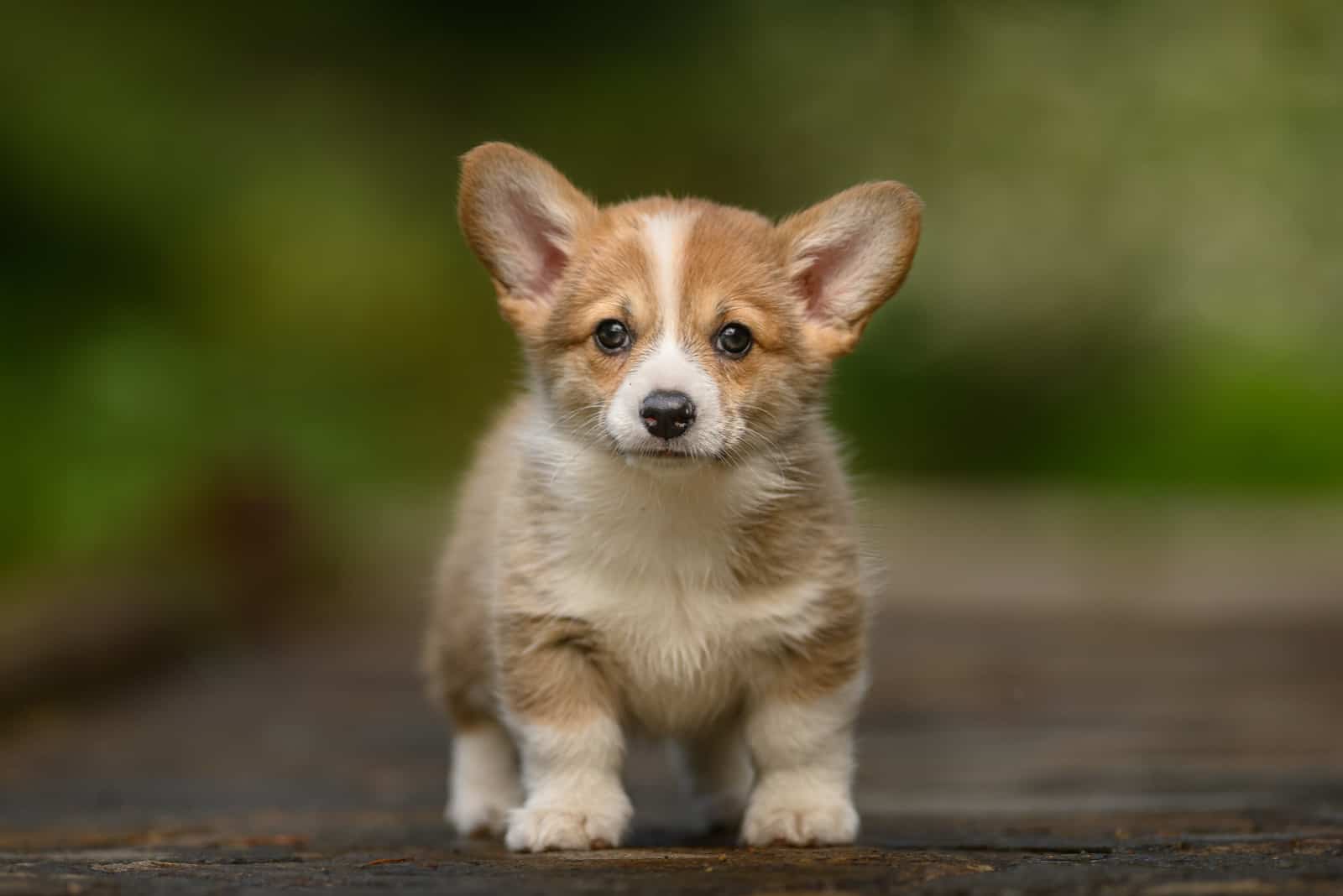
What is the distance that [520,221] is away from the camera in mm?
3748

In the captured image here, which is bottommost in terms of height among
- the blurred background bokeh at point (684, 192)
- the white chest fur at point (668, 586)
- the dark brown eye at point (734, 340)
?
the white chest fur at point (668, 586)

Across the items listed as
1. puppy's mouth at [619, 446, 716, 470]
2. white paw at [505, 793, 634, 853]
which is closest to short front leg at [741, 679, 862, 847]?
white paw at [505, 793, 634, 853]

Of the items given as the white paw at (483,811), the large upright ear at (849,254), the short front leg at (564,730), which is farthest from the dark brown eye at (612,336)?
the white paw at (483,811)

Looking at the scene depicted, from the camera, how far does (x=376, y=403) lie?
38.0ft

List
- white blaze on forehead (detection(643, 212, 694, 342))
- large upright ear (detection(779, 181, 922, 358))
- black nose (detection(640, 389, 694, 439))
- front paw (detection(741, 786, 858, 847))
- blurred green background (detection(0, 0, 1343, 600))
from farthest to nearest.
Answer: blurred green background (detection(0, 0, 1343, 600)), large upright ear (detection(779, 181, 922, 358)), white blaze on forehead (detection(643, 212, 694, 342)), front paw (detection(741, 786, 858, 847)), black nose (detection(640, 389, 694, 439))

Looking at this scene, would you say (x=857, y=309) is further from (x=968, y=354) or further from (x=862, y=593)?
(x=968, y=354)

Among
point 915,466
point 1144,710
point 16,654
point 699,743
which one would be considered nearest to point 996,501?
point 915,466

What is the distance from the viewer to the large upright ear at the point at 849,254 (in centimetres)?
359

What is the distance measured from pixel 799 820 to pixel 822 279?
1.10 m

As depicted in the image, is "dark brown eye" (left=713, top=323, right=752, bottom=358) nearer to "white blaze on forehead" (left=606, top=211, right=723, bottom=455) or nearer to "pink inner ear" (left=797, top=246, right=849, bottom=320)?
"white blaze on forehead" (left=606, top=211, right=723, bottom=455)

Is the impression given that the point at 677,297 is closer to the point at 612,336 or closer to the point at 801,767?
the point at 612,336

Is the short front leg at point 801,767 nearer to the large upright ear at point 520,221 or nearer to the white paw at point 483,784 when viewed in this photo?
the white paw at point 483,784

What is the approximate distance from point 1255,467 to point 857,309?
745 centimetres

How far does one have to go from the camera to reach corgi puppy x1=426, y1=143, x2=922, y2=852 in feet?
10.9
